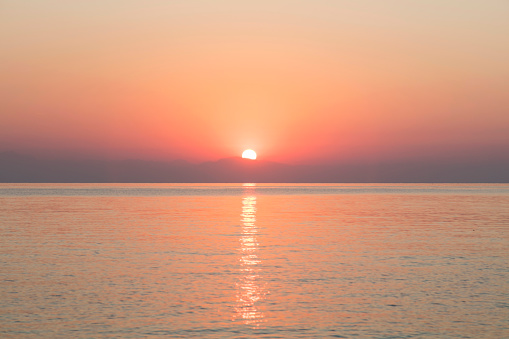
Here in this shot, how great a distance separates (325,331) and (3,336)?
9457 mm

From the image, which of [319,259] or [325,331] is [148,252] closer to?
[319,259]

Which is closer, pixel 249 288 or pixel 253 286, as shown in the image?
pixel 249 288

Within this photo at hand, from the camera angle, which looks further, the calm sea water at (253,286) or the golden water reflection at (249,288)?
the golden water reflection at (249,288)

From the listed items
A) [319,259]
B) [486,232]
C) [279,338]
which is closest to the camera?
[279,338]

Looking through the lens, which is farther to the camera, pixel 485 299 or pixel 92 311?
pixel 485 299

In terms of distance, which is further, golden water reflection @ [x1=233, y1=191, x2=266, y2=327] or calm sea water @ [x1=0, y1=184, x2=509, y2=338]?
golden water reflection @ [x1=233, y1=191, x2=266, y2=327]

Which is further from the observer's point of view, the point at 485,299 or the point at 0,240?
the point at 0,240

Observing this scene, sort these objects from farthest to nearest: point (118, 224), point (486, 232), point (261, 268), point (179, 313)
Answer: point (118, 224) < point (486, 232) < point (261, 268) < point (179, 313)

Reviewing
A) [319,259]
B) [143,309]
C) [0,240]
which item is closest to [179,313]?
[143,309]

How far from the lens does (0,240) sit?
132ft

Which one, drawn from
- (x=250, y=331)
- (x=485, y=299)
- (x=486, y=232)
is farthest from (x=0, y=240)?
(x=486, y=232)

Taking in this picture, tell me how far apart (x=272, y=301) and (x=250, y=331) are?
12.9 ft

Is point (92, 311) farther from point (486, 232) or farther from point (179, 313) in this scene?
point (486, 232)

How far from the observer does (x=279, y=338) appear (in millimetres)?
16109
